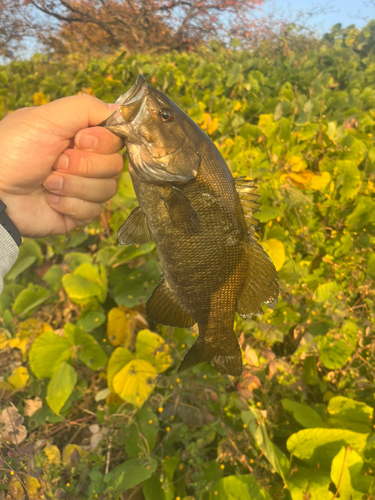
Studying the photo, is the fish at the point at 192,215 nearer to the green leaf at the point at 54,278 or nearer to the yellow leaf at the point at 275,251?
the yellow leaf at the point at 275,251

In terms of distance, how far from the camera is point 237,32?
1066cm

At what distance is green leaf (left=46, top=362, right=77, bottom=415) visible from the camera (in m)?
1.79

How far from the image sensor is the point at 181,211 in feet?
3.41

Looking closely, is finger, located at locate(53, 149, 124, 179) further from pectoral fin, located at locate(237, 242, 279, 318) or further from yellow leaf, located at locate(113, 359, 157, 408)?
yellow leaf, located at locate(113, 359, 157, 408)

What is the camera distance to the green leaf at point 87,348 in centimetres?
188

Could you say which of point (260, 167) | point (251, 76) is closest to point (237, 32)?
point (251, 76)

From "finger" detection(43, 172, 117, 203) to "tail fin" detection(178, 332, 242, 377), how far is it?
0.80 metres

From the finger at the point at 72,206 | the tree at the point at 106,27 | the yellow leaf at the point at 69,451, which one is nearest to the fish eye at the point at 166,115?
the finger at the point at 72,206

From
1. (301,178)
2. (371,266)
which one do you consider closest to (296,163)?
(301,178)

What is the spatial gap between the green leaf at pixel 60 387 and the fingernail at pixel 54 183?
0.99 metres

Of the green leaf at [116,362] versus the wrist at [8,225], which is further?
the green leaf at [116,362]

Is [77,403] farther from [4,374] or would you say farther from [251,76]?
[251,76]

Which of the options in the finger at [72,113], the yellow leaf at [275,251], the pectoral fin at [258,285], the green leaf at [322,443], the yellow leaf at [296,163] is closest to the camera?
the pectoral fin at [258,285]

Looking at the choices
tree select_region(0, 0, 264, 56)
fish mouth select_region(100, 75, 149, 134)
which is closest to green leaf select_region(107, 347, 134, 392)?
fish mouth select_region(100, 75, 149, 134)
